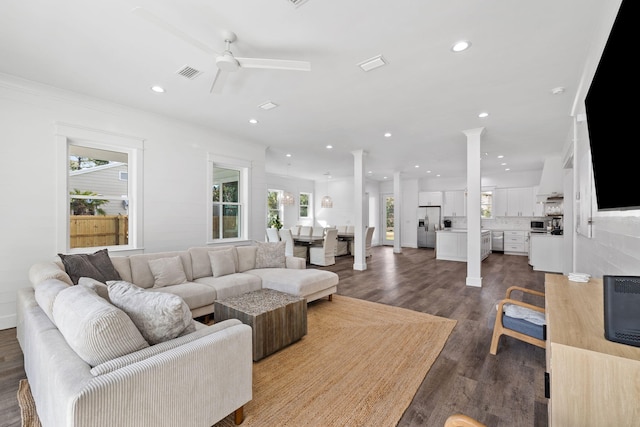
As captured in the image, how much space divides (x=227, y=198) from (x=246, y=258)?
179 cm

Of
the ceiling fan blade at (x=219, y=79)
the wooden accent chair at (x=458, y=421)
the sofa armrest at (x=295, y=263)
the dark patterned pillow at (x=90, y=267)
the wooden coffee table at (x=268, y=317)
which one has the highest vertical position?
the ceiling fan blade at (x=219, y=79)

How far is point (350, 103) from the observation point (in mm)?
3869

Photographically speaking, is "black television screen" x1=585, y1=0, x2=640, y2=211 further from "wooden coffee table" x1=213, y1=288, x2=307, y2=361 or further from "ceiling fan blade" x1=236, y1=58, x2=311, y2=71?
"wooden coffee table" x1=213, y1=288, x2=307, y2=361

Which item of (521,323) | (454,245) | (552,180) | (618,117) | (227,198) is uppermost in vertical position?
(552,180)

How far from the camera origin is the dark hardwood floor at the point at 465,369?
1836mm

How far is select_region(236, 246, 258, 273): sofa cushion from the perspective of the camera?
4.21 m

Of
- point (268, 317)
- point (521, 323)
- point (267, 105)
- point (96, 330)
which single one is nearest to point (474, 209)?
point (521, 323)

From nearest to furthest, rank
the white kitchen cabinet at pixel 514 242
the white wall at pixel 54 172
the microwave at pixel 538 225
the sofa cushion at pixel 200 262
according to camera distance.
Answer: the white wall at pixel 54 172 < the sofa cushion at pixel 200 262 < the microwave at pixel 538 225 < the white kitchen cabinet at pixel 514 242

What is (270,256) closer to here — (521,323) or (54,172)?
(54,172)

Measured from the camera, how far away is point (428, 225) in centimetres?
1071

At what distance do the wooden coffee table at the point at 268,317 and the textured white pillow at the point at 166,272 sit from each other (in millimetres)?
950

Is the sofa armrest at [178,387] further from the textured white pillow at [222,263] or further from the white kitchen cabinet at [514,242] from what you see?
the white kitchen cabinet at [514,242]

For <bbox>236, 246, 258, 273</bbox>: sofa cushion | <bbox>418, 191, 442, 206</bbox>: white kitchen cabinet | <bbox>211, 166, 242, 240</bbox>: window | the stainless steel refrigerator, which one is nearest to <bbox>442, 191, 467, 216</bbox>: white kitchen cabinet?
<bbox>418, 191, 442, 206</bbox>: white kitchen cabinet

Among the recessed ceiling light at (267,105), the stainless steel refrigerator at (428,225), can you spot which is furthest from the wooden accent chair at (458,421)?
the stainless steel refrigerator at (428,225)
